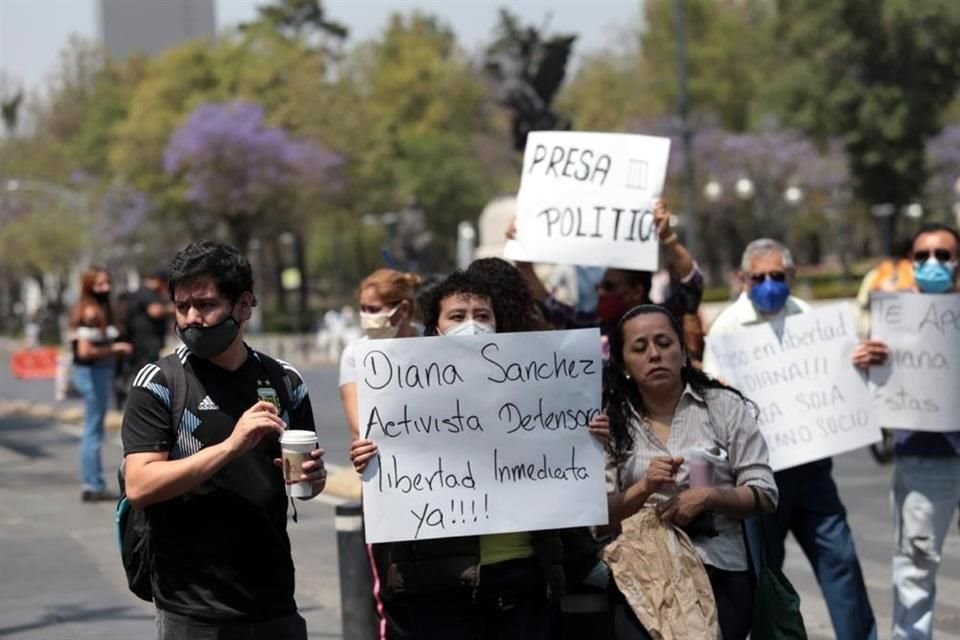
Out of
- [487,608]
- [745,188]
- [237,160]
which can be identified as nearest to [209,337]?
[487,608]

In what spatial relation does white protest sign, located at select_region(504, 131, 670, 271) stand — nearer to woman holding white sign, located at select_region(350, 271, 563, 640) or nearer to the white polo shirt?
the white polo shirt

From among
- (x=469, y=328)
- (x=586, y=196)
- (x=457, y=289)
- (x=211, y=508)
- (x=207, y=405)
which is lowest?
(x=211, y=508)

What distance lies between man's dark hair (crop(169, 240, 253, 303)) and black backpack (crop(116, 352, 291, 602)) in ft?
0.65

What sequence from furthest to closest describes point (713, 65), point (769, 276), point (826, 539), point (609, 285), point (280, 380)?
1. point (713, 65)
2. point (609, 285)
3. point (769, 276)
4. point (826, 539)
5. point (280, 380)

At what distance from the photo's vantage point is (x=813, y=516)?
6.50 meters

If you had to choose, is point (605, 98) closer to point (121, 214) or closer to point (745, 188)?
point (745, 188)

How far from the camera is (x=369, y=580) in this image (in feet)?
22.7

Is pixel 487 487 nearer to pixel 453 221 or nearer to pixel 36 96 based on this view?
pixel 453 221

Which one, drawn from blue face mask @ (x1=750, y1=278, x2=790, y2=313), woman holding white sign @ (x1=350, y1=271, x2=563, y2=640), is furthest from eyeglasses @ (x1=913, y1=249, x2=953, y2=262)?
woman holding white sign @ (x1=350, y1=271, x2=563, y2=640)

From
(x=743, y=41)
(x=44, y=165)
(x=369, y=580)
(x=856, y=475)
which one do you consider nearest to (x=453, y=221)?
(x=743, y=41)

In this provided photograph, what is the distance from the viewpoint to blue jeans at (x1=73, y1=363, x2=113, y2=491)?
479 inches

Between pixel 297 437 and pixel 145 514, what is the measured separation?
49 centimetres

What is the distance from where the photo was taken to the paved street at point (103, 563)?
7918mm

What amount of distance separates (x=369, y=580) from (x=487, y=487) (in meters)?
2.49
